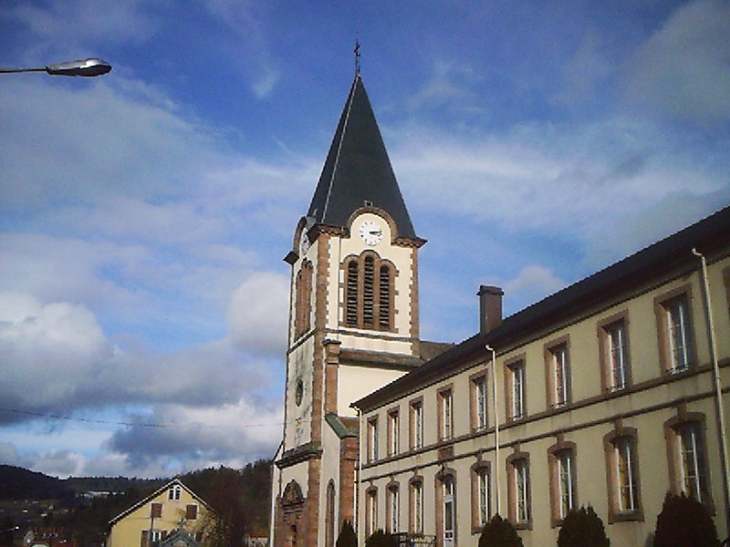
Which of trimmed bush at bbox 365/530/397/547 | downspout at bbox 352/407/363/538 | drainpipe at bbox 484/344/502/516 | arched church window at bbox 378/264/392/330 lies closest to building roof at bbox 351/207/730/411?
drainpipe at bbox 484/344/502/516

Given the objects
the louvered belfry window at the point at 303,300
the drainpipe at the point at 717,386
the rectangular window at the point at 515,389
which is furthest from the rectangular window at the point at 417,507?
the drainpipe at the point at 717,386

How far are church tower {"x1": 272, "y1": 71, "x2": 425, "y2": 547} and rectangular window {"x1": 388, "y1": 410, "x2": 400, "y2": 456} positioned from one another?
281cm

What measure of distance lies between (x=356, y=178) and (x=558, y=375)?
926 inches

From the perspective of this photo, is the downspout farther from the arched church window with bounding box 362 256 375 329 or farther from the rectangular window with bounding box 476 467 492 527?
the rectangular window with bounding box 476 467 492 527

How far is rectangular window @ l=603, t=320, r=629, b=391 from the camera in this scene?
2123cm

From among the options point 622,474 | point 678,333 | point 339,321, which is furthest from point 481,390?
point 339,321

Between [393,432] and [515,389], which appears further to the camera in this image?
[393,432]

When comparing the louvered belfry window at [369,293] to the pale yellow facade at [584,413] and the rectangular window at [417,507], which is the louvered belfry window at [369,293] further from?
the rectangular window at [417,507]

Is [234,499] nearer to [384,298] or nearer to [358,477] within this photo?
[384,298]

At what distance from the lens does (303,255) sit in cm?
4566

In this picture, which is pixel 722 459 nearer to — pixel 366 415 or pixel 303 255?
pixel 366 415

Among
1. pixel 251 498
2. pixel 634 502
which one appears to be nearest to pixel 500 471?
pixel 634 502

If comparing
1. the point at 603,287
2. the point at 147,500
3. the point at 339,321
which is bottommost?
the point at 147,500

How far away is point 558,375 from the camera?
2414 centimetres
